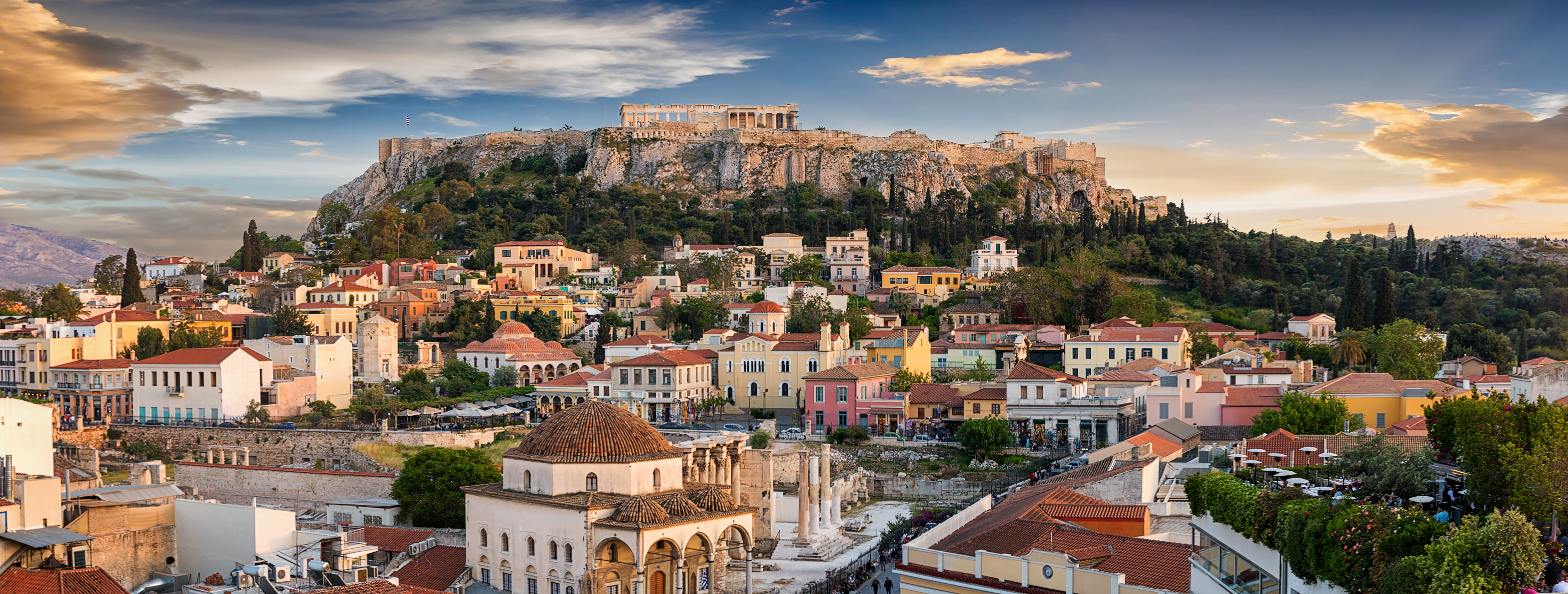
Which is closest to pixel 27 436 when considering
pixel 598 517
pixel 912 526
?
pixel 598 517

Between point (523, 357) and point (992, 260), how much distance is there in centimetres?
3644

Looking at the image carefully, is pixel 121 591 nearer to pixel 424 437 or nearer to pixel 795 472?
pixel 795 472

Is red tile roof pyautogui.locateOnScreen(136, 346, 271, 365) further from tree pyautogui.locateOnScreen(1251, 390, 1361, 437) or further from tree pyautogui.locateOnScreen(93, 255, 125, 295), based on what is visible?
tree pyautogui.locateOnScreen(1251, 390, 1361, 437)

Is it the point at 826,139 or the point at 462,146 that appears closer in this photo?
the point at 826,139

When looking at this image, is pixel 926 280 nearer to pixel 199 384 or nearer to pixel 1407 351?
pixel 1407 351

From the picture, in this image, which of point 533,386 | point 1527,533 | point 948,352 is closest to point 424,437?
point 533,386

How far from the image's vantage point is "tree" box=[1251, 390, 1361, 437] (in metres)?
38.5

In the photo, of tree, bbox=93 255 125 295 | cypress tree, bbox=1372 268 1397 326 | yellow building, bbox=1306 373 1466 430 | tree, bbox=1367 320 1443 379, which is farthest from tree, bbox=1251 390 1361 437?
tree, bbox=93 255 125 295

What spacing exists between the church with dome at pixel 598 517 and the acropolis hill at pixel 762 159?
8464cm

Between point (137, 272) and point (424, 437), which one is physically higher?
point (137, 272)

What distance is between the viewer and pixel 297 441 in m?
55.7

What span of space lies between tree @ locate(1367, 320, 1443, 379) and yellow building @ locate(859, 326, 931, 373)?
21.1 meters

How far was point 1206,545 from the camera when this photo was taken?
18.3 meters

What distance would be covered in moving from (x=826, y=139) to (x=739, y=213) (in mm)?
17966
